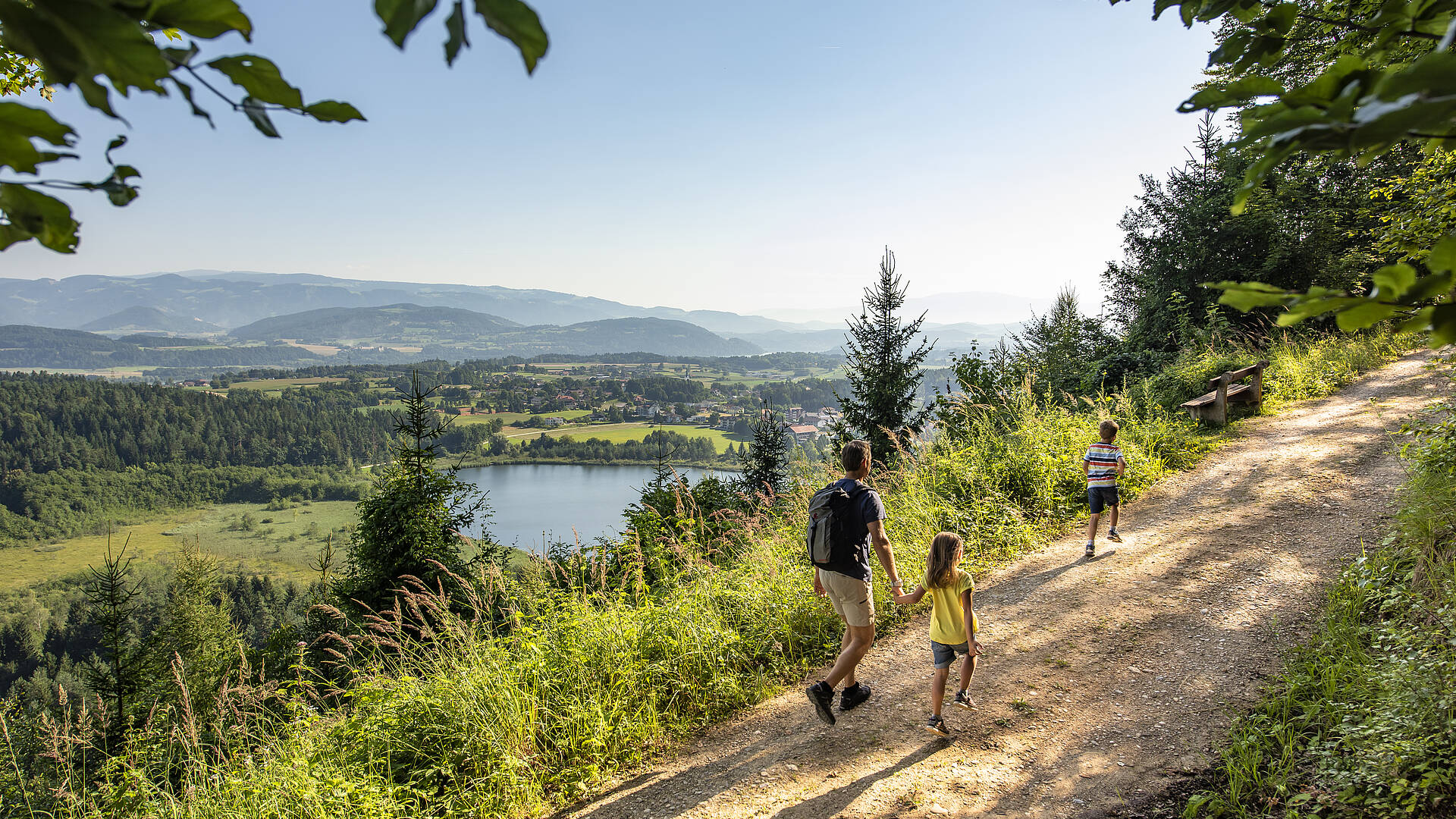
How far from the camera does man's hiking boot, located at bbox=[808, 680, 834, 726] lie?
404 cm

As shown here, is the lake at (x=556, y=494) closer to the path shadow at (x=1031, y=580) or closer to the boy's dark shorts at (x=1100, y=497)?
the boy's dark shorts at (x=1100, y=497)

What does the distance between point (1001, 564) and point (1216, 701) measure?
99.8 inches

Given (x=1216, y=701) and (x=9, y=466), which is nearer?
(x=1216, y=701)

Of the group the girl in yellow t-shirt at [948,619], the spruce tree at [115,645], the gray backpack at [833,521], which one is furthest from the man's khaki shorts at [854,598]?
the spruce tree at [115,645]

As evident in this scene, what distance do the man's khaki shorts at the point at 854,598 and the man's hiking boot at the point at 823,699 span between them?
17.9 inches

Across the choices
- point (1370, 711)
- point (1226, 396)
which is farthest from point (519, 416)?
point (1370, 711)

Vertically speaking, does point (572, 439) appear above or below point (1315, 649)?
below

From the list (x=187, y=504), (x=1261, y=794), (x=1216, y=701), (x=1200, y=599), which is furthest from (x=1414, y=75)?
(x=187, y=504)

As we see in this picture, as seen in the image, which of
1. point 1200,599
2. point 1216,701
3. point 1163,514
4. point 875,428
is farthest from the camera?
point 875,428

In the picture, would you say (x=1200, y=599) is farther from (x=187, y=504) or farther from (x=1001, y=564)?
(x=187, y=504)

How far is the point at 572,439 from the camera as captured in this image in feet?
382

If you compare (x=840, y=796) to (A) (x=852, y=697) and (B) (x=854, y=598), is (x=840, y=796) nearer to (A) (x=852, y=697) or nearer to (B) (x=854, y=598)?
(A) (x=852, y=697)

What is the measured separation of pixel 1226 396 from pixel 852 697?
30.4 ft

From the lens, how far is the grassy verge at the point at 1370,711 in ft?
8.52
